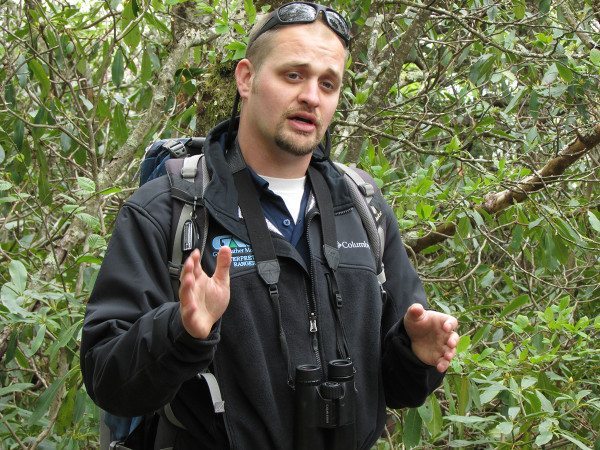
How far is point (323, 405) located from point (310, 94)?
2.73ft

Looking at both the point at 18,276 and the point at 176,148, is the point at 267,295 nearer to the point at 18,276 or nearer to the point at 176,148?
the point at 176,148

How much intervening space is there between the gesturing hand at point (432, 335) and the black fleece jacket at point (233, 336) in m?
0.04

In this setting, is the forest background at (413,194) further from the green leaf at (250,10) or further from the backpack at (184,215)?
the backpack at (184,215)

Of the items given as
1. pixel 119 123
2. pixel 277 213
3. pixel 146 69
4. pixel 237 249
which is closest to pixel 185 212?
pixel 237 249

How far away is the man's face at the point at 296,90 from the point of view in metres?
2.29

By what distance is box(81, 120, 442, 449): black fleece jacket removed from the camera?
1872mm

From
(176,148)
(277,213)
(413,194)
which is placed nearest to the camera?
(277,213)

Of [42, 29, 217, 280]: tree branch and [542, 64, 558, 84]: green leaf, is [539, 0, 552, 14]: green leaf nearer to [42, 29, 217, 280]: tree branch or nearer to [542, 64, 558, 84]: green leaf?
[542, 64, 558, 84]: green leaf

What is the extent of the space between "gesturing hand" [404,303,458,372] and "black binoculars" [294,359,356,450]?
0.63 ft

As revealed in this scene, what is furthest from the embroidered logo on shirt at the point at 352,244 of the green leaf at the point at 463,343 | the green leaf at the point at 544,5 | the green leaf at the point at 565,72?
the green leaf at the point at 544,5

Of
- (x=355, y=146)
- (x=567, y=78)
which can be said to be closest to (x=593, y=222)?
(x=567, y=78)

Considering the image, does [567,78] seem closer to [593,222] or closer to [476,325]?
[593,222]

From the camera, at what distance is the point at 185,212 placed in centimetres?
213

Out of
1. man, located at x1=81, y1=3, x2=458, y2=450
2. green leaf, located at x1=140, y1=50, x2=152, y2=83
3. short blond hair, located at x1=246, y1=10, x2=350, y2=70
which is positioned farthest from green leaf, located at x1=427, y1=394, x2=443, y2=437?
green leaf, located at x1=140, y1=50, x2=152, y2=83
